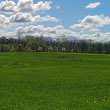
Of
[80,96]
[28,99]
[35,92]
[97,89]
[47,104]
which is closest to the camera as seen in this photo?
[47,104]

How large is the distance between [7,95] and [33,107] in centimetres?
630

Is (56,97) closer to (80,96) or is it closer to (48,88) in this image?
(80,96)

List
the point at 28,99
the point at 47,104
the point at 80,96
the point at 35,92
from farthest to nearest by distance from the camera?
the point at 35,92
the point at 80,96
the point at 28,99
the point at 47,104

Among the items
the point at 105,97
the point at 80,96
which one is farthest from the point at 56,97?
the point at 105,97

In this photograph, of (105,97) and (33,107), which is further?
(105,97)

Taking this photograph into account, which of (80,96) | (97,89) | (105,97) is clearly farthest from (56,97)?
(97,89)

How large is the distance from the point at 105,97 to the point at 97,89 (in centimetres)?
555

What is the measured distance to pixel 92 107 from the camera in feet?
77.2

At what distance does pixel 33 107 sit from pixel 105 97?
25.4 feet

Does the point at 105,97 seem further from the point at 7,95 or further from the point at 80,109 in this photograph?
the point at 7,95

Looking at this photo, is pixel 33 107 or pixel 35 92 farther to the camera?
pixel 35 92

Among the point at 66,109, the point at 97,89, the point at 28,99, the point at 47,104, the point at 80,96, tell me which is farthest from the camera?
the point at 97,89

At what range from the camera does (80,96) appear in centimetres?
2894

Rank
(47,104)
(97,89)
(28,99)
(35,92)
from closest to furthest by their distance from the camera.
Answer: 1. (47,104)
2. (28,99)
3. (35,92)
4. (97,89)
